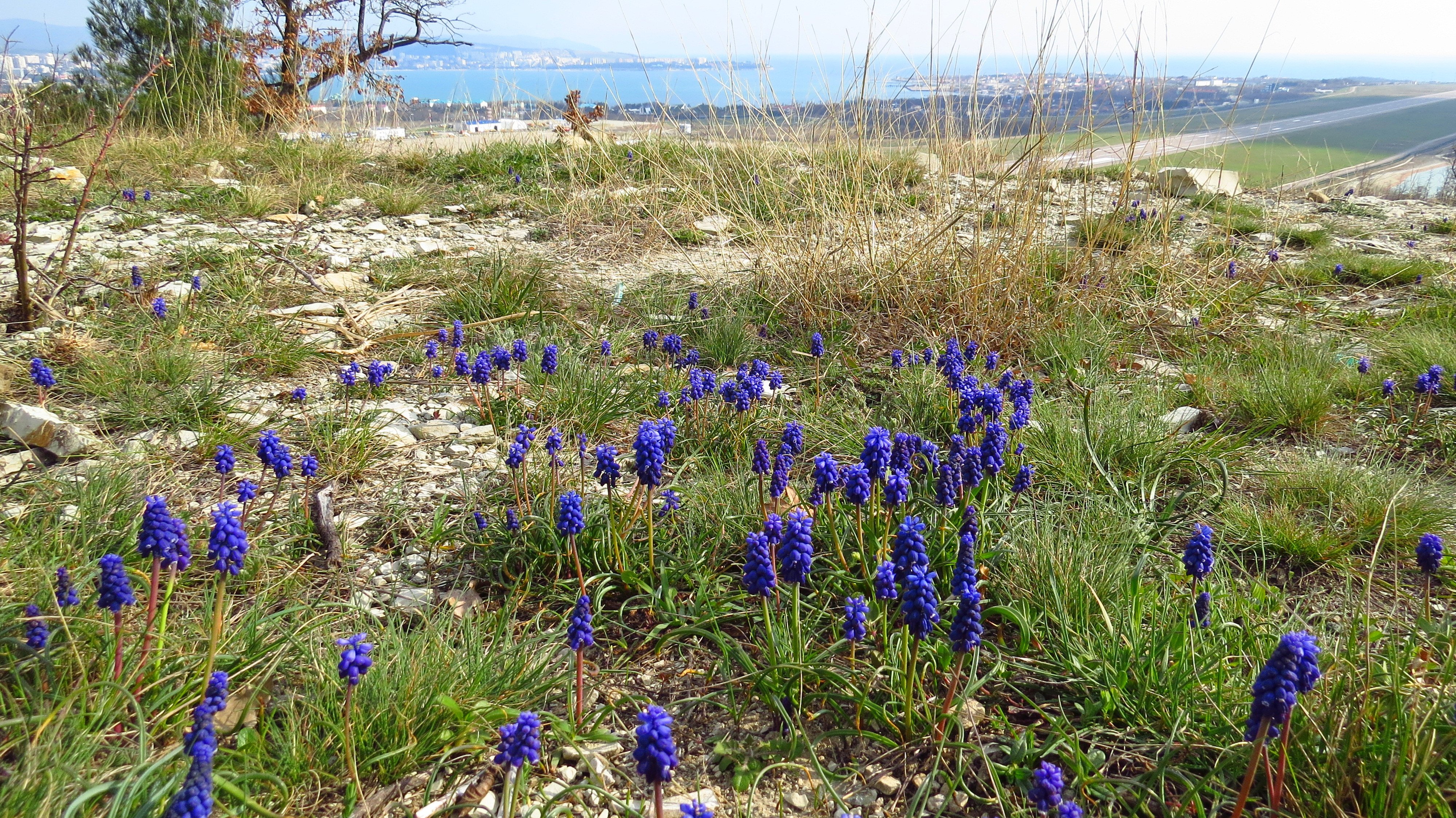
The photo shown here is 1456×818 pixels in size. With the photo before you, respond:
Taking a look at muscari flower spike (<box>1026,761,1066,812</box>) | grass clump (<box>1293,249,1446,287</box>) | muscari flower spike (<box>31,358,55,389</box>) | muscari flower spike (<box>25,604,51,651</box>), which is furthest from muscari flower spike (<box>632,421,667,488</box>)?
grass clump (<box>1293,249,1446,287</box>)

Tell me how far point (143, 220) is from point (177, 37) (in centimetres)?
897

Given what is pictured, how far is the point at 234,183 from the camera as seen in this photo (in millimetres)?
7734

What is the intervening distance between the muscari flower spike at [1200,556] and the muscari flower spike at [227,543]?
2.26 meters

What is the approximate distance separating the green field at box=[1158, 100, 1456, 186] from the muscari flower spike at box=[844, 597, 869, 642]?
4695 millimetres

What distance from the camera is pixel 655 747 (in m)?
1.44

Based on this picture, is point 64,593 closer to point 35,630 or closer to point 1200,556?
point 35,630

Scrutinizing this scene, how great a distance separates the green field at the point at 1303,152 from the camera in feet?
20.6

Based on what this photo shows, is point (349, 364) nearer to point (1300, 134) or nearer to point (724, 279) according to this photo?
point (724, 279)

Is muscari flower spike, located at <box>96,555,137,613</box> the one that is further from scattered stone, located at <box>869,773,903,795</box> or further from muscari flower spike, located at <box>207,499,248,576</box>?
scattered stone, located at <box>869,773,903,795</box>

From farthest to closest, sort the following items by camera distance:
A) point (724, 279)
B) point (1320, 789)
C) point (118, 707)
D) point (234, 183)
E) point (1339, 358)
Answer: point (234, 183)
point (724, 279)
point (1339, 358)
point (118, 707)
point (1320, 789)

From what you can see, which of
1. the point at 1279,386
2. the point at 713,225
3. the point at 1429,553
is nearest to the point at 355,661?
the point at 1429,553

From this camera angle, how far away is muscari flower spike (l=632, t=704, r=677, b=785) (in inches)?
56.1

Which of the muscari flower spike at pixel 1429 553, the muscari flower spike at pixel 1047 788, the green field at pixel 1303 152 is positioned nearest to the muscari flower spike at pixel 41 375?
the muscari flower spike at pixel 1047 788

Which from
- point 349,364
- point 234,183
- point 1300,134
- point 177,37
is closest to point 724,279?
point 349,364
